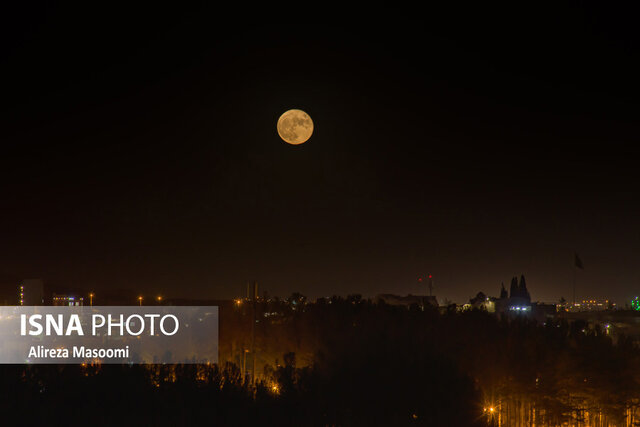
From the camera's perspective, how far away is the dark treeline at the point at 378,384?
21.0 metres

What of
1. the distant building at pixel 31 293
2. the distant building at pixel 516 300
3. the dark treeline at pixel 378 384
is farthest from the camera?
the distant building at pixel 516 300

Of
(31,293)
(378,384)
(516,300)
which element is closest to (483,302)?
(516,300)

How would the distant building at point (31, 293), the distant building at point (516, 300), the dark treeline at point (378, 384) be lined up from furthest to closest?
1. the distant building at point (516, 300)
2. the distant building at point (31, 293)
3. the dark treeline at point (378, 384)

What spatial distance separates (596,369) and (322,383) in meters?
24.6

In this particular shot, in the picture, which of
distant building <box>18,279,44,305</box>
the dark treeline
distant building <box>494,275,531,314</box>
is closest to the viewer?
the dark treeline

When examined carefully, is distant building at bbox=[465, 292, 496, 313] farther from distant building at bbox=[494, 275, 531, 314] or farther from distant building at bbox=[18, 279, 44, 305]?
distant building at bbox=[18, 279, 44, 305]

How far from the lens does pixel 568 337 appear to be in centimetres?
5275

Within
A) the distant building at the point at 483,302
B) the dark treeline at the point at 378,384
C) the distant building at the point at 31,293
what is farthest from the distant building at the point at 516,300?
the distant building at the point at 31,293

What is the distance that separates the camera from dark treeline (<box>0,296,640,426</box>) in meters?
21.0

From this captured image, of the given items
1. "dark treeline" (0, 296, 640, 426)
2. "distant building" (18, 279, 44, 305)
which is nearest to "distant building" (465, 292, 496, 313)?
"dark treeline" (0, 296, 640, 426)

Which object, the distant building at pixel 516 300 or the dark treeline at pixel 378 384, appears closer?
the dark treeline at pixel 378 384

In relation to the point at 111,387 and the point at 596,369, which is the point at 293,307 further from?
the point at 111,387

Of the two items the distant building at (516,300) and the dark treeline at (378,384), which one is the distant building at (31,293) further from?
the distant building at (516,300)

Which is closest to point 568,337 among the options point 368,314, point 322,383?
point 368,314
